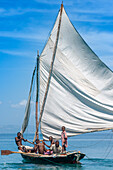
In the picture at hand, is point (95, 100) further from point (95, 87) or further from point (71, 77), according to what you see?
point (71, 77)

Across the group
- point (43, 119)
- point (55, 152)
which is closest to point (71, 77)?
point (43, 119)

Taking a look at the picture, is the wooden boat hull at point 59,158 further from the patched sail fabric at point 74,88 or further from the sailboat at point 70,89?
the patched sail fabric at point 74,88

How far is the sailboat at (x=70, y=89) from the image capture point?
25.6 metres

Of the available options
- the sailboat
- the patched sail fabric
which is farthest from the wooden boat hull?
the patched sail fabric

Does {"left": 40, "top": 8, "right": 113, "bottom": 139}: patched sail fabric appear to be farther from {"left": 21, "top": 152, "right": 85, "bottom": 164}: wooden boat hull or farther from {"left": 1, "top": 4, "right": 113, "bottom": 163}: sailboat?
{"left": 21, "top": 152, "right": 85, "bottom": 164}: wooden boat hull

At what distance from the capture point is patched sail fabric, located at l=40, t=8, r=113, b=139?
25.6m

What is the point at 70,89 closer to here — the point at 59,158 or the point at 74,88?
the point at 74,88

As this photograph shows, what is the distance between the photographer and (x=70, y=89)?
2700 cm

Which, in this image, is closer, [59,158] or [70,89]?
[59,158]

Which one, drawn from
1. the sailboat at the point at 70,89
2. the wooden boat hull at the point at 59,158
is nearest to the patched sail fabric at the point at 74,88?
the sailboat at the point at 70,89

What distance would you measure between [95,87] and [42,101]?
4.45 metres

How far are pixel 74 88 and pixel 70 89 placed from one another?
359mm

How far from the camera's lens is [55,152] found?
25797 mm

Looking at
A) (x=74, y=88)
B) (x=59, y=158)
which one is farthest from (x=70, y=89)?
(x=59, y=158)
